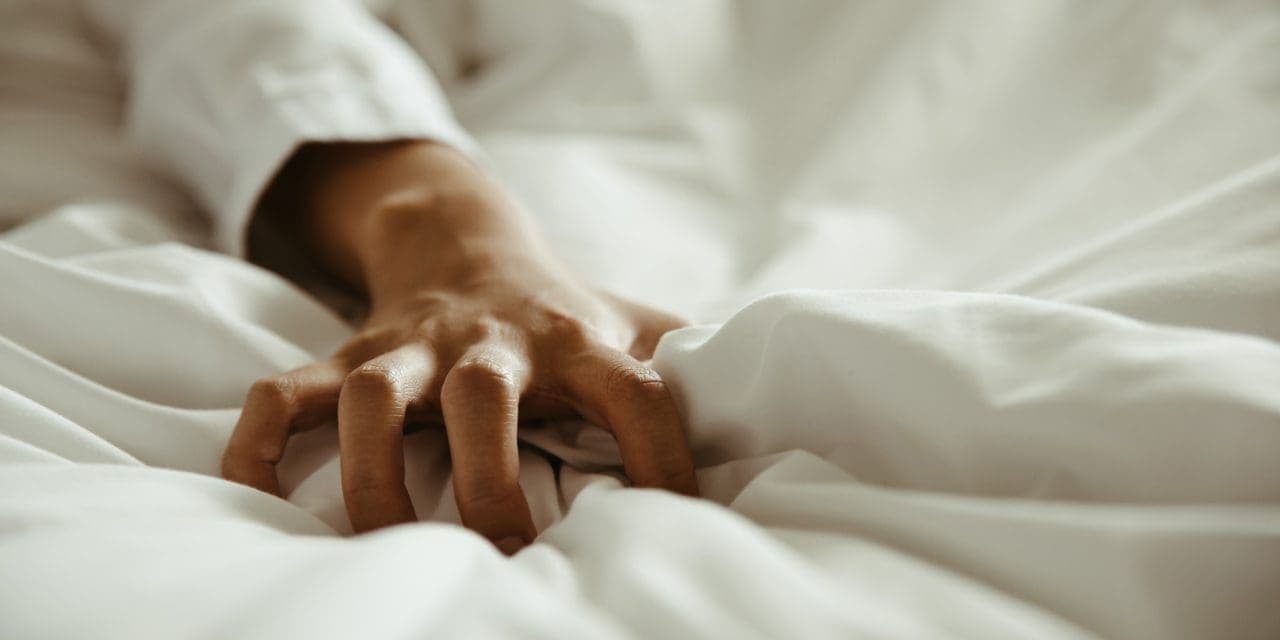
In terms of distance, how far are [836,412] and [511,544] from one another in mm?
127

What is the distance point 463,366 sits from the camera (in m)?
0.42

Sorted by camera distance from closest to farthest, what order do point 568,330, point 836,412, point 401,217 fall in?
point 836,412, point 568,330, point 401,217

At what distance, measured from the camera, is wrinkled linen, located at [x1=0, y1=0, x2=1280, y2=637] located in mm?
282

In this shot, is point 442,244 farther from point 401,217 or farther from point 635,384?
point 635,384

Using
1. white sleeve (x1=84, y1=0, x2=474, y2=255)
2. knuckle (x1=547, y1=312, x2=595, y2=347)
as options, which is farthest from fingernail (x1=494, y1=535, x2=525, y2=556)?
white sleeve (x1=84, y1=0, x2=474, y2=255)

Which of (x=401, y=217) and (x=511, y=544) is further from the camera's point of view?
(x=401, y=217)

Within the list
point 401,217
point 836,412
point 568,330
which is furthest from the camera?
point 401,217

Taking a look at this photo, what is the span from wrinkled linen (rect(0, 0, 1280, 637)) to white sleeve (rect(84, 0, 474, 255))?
0.06 m

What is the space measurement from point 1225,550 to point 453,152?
1.70 ft

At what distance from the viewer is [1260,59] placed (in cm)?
63

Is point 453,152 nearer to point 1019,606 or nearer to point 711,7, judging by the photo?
point 711,7

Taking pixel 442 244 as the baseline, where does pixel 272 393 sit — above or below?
below

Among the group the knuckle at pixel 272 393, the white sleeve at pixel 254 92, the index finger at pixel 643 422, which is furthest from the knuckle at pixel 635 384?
the white sleeve at pixel 254 92

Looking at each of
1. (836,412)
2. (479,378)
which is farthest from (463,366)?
(836,412)
